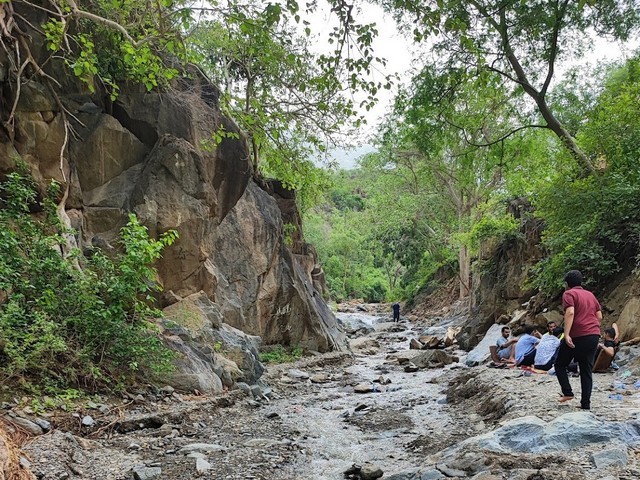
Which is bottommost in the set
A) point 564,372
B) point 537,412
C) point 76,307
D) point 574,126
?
point 537,412

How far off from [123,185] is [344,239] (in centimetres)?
4194

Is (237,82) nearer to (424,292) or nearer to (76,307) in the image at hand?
(76,307)

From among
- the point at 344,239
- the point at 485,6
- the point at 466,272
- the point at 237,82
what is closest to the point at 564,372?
the point at 485,6

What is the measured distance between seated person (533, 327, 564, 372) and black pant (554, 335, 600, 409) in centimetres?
380

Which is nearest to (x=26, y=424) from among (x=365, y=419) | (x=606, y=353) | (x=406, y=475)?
(x=406, y=475)

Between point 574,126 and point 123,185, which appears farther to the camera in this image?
point 574,126

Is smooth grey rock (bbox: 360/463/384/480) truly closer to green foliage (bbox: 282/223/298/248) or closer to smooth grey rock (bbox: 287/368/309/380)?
smooth grey rock (bbox: 287/368/309/380)

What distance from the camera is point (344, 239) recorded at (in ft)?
172

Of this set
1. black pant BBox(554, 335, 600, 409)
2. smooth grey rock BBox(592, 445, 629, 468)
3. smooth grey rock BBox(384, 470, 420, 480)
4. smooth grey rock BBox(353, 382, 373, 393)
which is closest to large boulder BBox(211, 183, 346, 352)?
smooth grey rock BBox(353, 382, 373, 393)

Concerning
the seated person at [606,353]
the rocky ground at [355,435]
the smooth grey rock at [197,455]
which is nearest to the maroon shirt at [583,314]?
the rocky ground at [355,435]

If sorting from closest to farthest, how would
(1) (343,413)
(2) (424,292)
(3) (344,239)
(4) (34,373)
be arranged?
(4) (34,373) < (1) (343,413) < (2) (424,292) < (3) (344,239)

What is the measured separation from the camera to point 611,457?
4066 millimetres

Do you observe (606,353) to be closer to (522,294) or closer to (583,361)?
(583,361)

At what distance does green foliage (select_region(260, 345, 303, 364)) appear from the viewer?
46.5ft
